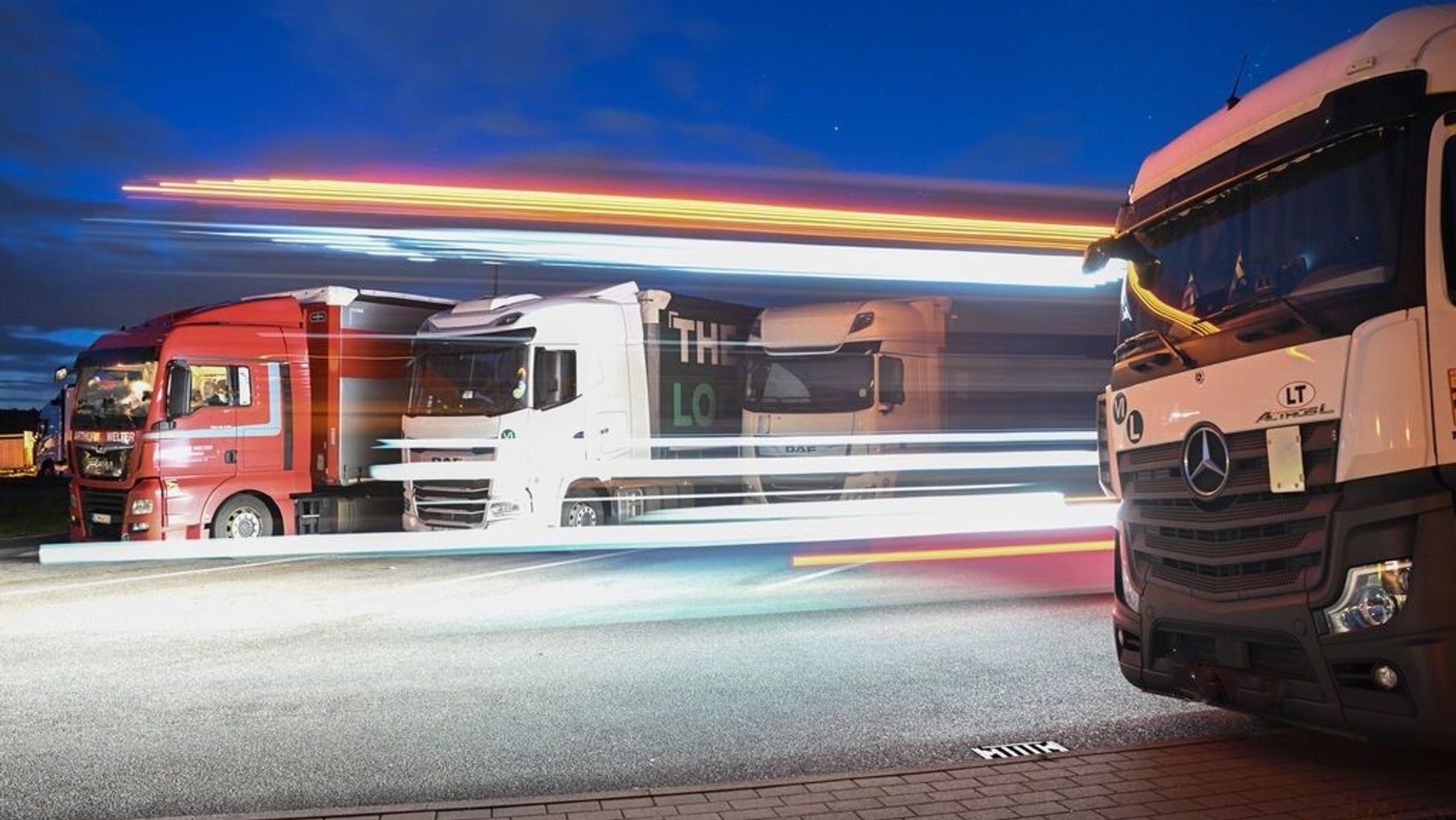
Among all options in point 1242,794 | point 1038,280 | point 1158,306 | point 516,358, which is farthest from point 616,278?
point 1242,794

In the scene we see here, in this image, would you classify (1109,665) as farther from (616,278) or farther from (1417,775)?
(616,278)

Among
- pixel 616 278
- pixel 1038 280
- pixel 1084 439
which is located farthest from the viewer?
pixel 1084 439

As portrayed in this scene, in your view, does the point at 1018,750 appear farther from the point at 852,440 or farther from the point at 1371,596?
the point at 852,440

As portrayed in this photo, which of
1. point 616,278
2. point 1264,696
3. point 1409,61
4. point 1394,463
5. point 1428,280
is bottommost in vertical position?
point 1264,696

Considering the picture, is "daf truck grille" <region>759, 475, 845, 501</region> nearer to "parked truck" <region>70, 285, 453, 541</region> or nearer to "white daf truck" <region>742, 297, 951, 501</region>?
"white daf truck" <region>742, 297, 951, 501</region>

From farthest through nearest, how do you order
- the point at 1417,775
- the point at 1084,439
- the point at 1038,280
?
the point at 1084,439 < the point at 1038,280 < the point at 1417,775

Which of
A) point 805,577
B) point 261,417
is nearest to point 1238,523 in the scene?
point 805,577

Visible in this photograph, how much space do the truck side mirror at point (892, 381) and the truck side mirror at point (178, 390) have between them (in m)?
9.00

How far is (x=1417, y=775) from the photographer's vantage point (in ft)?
14.8

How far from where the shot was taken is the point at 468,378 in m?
13.6

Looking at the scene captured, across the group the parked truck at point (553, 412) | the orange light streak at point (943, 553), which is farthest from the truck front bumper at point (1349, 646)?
the parked truck at point (553, 412)

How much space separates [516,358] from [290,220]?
10.8 feet

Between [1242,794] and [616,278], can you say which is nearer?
[1242,794]

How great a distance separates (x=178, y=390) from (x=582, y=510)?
5.33 meters
